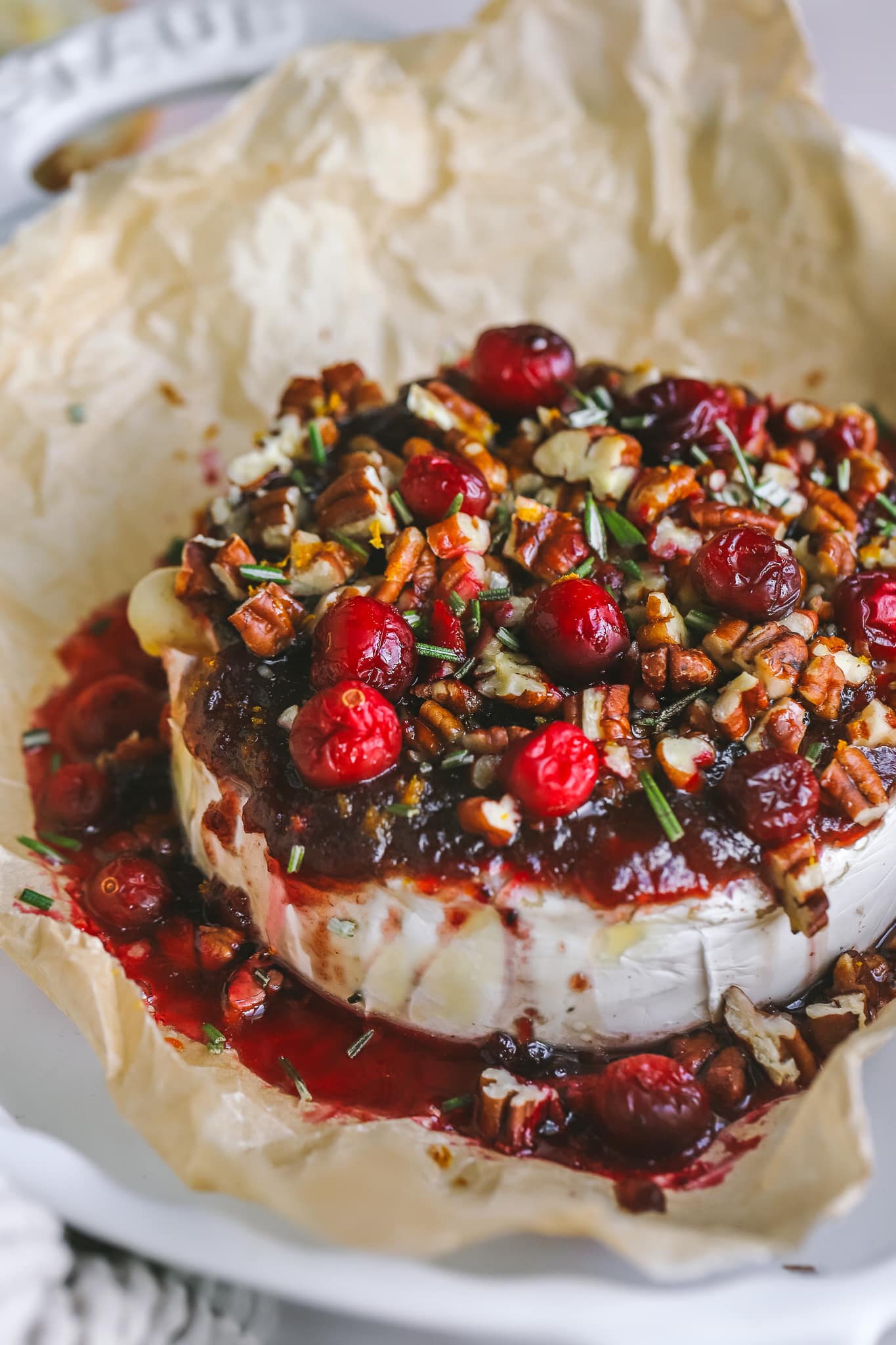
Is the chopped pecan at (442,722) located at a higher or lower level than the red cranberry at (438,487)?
lower

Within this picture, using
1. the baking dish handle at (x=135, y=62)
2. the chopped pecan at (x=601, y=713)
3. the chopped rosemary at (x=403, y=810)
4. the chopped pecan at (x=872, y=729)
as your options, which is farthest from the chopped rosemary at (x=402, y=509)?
the baking dish handle at (x=135, y=62)

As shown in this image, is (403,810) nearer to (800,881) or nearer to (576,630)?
(576,630)

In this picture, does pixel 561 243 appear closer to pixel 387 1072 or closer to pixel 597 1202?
pixel 387 1072

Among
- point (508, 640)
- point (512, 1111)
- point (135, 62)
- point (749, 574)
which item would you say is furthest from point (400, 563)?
point (135, 62)


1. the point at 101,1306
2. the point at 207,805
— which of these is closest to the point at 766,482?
the point at 207,805

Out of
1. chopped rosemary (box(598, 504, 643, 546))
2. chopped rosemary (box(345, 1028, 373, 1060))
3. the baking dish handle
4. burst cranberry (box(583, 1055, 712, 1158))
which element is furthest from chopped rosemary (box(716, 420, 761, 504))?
the baking dish handle

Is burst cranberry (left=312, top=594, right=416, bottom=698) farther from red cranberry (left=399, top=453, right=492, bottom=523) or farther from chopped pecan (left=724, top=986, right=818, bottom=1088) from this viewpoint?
chopped pecan (left=724, top=986, right=818, bottom=1088)

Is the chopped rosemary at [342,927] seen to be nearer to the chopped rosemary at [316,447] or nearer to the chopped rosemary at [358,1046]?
the chopped rosemary at [358,1046]
